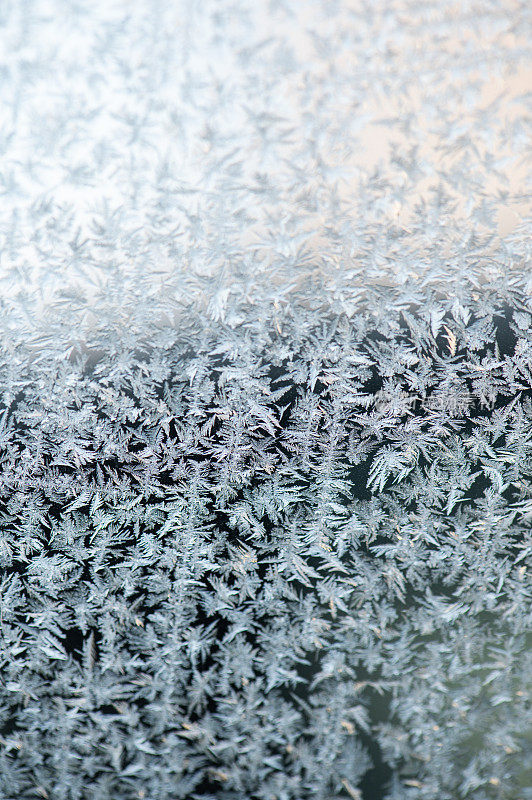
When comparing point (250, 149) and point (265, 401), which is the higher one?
point (250, 149)

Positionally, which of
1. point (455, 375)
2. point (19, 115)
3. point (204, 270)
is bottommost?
point (455, 375)

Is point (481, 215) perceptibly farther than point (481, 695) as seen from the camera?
Yes

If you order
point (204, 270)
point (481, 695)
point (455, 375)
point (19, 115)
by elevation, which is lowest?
point (481, 695)

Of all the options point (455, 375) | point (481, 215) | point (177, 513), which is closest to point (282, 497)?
point (177, 513)

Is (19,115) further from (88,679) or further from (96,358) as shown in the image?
(88,679)

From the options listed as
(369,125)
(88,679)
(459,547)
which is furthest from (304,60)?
(88,679)

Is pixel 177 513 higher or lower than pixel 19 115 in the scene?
lower

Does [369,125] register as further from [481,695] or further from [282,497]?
[481,695]
